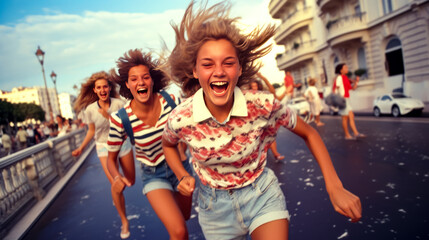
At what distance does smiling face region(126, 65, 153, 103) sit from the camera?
3.23 metres

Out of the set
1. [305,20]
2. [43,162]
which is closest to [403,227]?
[43,162]

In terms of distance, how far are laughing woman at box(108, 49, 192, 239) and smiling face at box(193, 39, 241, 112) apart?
1.07 m

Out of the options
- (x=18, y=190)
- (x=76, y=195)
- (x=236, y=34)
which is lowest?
(x=76, y=195)

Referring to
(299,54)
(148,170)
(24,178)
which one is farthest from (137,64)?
(299,54)

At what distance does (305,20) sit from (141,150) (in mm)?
33166

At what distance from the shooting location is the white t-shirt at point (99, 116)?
4734mm

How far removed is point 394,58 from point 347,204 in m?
22.2

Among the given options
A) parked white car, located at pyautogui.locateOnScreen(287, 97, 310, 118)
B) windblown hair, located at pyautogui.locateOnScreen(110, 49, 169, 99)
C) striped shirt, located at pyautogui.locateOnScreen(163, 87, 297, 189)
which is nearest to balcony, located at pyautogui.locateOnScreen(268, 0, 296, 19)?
parked white car, located at pyautogui.locateOnScreen(287, 97, 310, 118)

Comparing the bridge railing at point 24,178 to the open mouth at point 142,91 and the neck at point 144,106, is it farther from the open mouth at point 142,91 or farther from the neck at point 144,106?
the open mouth at point 142,91

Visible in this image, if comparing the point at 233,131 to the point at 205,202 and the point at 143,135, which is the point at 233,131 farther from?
the point at 143,135

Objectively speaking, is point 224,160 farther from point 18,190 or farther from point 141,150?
point 18,190

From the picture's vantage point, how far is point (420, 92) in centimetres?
1761

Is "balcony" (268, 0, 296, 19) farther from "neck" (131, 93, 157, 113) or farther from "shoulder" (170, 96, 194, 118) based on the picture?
"shoulder" (170, 96, 194, 118)

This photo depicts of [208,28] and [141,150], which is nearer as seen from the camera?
[208,28]
